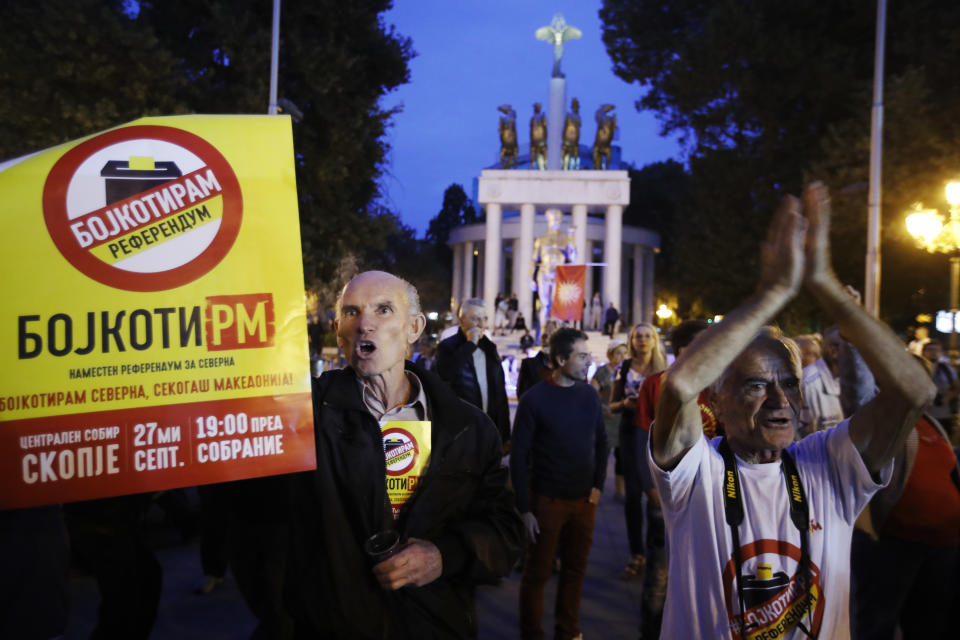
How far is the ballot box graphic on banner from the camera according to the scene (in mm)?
1568

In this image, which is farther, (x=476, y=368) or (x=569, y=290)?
(x=569, y=290)

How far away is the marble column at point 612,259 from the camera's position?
111 ft

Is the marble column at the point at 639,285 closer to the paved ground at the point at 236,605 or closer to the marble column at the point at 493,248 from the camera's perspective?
the marble column at the point at 493,248

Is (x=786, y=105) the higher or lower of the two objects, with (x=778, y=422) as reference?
higher

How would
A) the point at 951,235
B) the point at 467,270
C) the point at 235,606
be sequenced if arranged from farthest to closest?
1. the point at 467,270
2. the point at 951,235
3. the point at 235,606

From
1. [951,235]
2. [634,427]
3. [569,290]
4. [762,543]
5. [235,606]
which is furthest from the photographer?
[569,290]

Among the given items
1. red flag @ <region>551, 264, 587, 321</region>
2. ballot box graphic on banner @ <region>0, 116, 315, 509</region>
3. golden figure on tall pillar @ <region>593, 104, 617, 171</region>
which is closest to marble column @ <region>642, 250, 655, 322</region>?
golden figure on tall pillar @ <region>593, 104, 617, 171</region>

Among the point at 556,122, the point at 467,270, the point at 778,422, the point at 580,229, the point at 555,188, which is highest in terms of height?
the point at 556,122

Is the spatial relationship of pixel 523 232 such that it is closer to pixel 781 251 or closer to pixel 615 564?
pixel 615 564

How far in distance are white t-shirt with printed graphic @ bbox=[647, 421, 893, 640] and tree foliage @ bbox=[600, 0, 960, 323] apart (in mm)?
12161

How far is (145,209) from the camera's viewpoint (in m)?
1.71

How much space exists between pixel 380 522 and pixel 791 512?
1.08m

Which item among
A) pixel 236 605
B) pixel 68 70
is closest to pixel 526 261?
pixel 68 70

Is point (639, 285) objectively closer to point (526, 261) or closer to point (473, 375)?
point (526, 261)
